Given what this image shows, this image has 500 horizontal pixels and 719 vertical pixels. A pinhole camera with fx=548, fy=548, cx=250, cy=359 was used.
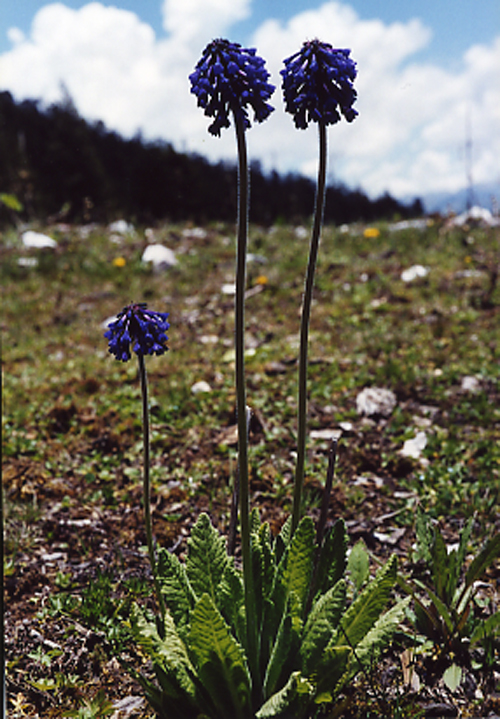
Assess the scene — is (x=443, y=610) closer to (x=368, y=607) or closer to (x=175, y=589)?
(x=368, y=607)

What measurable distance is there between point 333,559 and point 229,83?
1.57m

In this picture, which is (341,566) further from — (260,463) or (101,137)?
(101,137)

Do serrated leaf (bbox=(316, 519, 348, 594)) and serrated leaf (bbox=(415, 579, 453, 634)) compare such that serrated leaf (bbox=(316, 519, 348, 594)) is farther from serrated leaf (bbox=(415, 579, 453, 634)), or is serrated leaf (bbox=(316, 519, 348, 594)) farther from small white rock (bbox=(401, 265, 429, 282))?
small white rock (bbox=(401, 265, 429, 282))

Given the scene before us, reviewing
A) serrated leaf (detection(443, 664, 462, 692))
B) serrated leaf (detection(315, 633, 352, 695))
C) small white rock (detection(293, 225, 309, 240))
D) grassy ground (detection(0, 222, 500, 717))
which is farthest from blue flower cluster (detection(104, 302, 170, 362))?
small white rock (detection(293, 225, 309, 240))

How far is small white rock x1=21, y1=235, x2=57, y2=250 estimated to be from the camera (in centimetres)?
1032

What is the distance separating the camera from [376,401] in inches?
176

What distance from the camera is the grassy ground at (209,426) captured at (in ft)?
8.21

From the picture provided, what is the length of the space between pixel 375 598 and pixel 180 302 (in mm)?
6205

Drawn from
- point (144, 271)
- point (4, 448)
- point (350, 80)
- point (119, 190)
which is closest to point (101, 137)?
point (119, 190)

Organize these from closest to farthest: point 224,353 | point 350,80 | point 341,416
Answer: point 350,80
point 341,416
point 224,353

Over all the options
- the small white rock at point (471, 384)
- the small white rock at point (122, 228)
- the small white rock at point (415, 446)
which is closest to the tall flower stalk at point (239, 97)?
the small white rock at point (415, 446)

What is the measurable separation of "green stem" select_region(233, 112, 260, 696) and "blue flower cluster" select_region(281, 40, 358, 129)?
24 cm

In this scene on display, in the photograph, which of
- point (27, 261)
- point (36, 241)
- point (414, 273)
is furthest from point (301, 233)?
point (27, 261)

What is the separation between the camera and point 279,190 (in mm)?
24609
